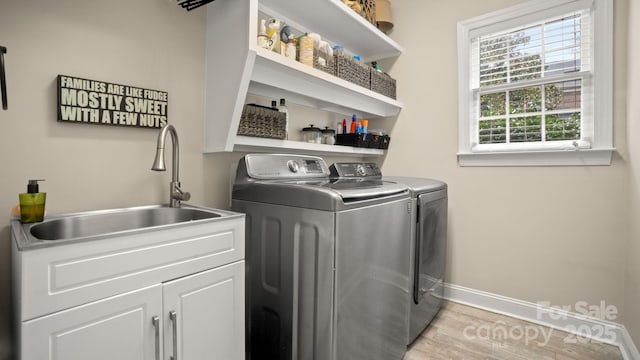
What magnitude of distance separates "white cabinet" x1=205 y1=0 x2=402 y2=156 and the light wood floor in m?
1.45

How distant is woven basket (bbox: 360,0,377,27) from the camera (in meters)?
2.51

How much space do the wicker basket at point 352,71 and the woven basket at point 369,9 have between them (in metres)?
0.49

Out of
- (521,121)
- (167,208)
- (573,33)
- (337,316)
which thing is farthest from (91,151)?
(573,33)

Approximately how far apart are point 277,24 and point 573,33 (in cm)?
206

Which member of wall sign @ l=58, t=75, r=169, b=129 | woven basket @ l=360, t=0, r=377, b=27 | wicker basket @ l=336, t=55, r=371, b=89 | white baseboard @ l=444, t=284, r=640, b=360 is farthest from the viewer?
woven basket @ l=360, t=0, r=377, b=27

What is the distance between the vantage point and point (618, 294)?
204 centimetres

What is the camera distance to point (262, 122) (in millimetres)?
1842

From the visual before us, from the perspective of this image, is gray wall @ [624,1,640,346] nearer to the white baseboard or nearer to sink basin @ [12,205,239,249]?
the white baseboard

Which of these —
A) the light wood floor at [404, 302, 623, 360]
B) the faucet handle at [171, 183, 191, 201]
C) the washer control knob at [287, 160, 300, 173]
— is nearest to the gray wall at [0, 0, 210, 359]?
the faucet handle at [171, 183, 191, 201]

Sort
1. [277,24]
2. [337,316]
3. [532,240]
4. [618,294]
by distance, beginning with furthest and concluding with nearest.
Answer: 1. [532,240]
2. [618,294]
3. [277,24]
4. [337,316]

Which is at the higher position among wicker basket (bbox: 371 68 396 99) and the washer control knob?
wicker basket (bbox: 371 68 396 99)

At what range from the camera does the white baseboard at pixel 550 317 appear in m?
2.00

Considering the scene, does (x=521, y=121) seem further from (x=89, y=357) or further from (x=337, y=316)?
(x=89, y=357)

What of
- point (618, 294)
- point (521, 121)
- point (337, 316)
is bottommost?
point (618, 294)
